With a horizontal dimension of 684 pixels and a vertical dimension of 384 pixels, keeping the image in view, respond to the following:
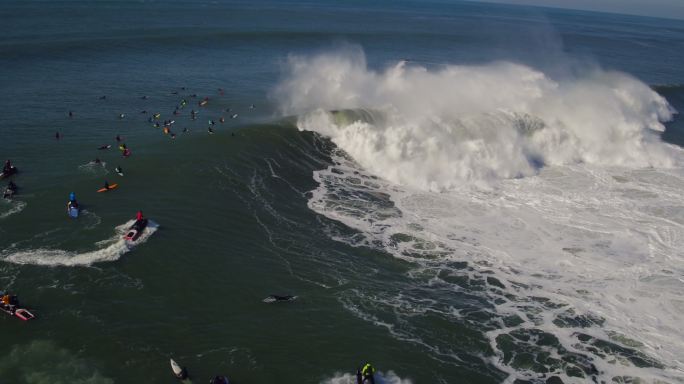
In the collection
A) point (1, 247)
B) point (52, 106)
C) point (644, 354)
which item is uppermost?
point (52, 106)

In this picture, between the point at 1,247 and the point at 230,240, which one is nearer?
the point at 1,247

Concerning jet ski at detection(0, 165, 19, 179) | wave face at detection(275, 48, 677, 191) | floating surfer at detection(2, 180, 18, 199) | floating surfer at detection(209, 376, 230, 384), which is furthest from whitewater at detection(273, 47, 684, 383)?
jet ski at detection(0, 165, 19, 179)

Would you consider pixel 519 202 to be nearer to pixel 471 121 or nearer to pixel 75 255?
pixel 471 121

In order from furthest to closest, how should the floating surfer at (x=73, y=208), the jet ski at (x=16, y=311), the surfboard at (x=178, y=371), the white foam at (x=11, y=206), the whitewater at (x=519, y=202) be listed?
the floating surfer at (x=73, y=208) < the white foam at (x=11, y=206) < the whitewater at (x=519, y=202) < the jet ski at (x=16, y=311) < the surfboard at (x=178, y=371)

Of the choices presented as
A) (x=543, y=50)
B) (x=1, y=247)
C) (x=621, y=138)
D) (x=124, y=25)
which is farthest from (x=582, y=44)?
(x=1, y=247)

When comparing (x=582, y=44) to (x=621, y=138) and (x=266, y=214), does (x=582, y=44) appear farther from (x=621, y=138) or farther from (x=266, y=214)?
(x=266, y=214)

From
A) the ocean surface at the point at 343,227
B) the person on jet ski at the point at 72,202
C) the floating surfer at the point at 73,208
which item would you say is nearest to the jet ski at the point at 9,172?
the ocean surface at the point at 343,227

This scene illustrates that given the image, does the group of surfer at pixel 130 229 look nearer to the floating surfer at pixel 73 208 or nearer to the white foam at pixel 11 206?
the floating surfer at pixel 73 208
